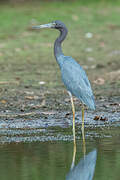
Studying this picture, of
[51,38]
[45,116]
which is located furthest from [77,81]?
[51,38]

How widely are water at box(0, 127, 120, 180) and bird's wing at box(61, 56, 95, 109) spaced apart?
1.87ft

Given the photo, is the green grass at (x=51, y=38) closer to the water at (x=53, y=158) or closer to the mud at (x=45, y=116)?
the mud at (x=45, y=116)

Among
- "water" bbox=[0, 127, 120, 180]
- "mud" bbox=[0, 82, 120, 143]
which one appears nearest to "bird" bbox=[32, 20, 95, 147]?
"mud" bbox=[0, 82, 120, 143]

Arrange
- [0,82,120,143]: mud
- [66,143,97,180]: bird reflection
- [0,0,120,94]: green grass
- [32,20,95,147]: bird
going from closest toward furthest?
1. [66,143,97,180]: bird reflection
2. [0,82,120,143]: mud
3. [32,20,95,147]: bird
4. [0,0,120,94]: green grass

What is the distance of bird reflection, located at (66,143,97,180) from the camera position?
504cm

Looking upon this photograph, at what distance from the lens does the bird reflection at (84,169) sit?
5043 millimetres

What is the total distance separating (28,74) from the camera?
39.3 feet

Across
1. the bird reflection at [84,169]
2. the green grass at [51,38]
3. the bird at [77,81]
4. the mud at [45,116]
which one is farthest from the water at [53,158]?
the green grass at [51,38]

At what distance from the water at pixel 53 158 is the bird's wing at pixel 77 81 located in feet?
1.87

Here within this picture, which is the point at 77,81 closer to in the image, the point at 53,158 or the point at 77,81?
the point at 77,81

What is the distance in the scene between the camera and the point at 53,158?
5.71m

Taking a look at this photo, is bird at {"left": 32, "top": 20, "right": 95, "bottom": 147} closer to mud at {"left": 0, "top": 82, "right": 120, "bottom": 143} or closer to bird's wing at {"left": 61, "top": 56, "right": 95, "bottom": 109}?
bird's wing at {"left": 61, "top": 56, "right": 95, "bottom": 109}

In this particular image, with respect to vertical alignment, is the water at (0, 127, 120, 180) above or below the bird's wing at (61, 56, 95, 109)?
below

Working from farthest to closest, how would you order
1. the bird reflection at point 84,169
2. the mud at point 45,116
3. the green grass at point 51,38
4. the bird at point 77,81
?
1. the green grass at point 51,38
2. the bird at point 77,81
3. the mud at point 45,116
4. the bird reflection at point 84,169
